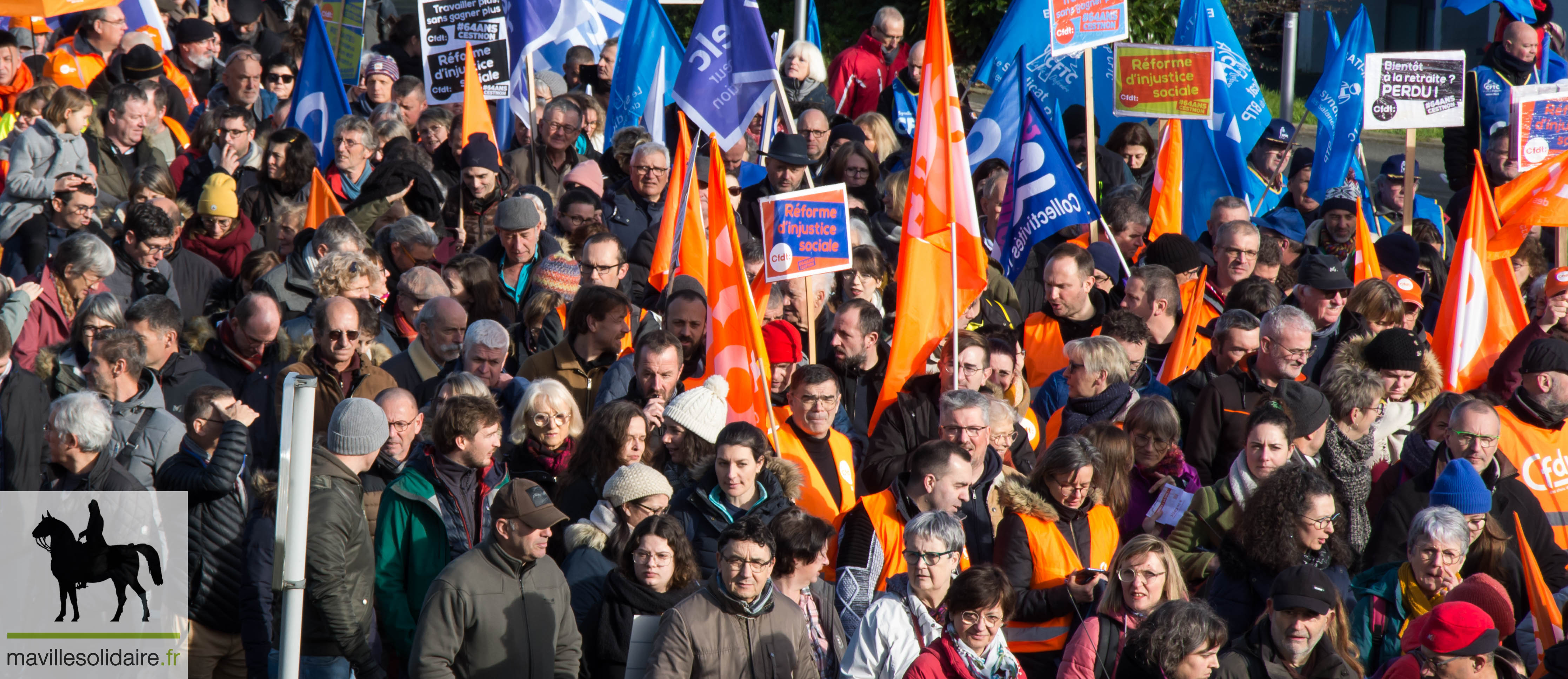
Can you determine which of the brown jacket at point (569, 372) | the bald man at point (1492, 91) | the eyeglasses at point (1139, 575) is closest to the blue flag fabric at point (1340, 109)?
the bald man at point (1492, 91)

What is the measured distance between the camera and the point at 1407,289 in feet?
29.5

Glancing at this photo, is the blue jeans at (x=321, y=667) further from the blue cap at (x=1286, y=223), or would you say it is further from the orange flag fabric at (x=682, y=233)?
the blue cap at (x=1286, y=223)

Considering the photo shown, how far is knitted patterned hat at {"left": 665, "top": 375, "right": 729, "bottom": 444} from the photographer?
6.57 meters

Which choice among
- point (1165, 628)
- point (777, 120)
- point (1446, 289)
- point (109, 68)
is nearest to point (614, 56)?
point (777, 120)

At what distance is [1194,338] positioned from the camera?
27.8ft

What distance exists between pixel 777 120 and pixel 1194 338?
5735mm

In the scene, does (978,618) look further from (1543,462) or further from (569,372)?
(1543,462)

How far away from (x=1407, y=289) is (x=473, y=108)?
585 cm

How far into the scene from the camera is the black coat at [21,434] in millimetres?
6684

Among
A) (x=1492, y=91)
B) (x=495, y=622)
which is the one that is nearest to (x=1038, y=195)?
(x=495, y=622)

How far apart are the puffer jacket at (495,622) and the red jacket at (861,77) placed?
977cm

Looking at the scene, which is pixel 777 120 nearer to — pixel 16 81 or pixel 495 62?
pixel 495 62

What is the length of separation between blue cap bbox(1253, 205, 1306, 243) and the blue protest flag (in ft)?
7.17

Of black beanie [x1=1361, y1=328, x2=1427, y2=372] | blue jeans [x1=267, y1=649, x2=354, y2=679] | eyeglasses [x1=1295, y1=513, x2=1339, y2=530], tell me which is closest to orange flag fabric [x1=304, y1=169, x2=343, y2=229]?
blue jeans [x1=267, y1=649, x2=354, y2=679]
